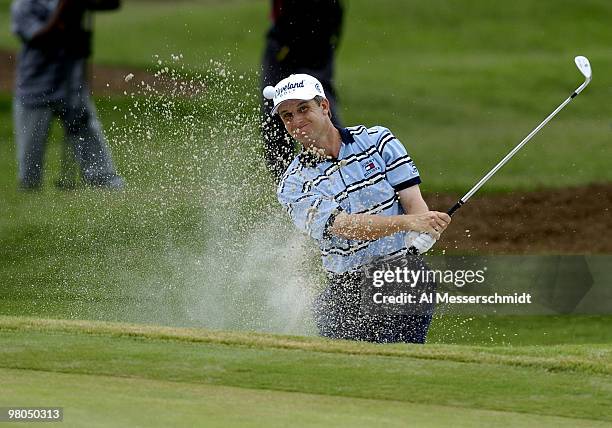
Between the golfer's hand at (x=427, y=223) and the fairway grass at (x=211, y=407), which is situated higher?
the golfer's hand at (x=427, y=223)

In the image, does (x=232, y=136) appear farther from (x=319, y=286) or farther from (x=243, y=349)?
(x=243, y=349)

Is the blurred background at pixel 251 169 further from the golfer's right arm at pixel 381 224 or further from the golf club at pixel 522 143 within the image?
the golfer's right arm at pixel 381 224

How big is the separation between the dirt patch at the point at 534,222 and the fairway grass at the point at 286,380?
16.4ft

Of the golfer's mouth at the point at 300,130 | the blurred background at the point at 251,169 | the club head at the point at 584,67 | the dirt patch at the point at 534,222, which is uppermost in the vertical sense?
the club head at the point at 584,67

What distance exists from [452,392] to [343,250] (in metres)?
1.55

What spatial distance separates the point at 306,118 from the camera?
6.29 metres

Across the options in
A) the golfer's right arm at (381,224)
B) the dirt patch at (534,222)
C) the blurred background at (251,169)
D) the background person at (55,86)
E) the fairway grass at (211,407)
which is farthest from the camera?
the background person at (55,86)

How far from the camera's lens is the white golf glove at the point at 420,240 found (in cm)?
621

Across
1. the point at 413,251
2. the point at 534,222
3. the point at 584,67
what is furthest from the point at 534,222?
the point at 413,251

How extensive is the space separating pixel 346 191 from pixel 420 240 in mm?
412

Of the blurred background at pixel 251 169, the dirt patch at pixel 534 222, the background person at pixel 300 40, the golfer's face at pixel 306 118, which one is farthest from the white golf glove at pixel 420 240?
the background person at pixel 300 40

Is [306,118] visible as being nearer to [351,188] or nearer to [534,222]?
[351,188]

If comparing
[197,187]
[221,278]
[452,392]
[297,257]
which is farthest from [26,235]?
[452,392]

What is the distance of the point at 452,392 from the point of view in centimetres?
498
